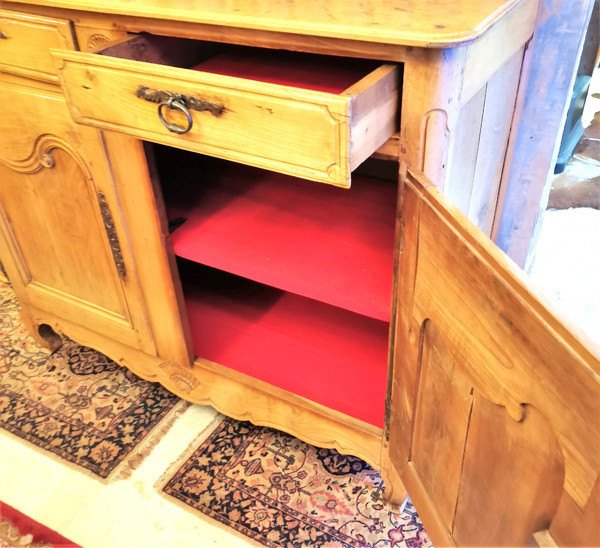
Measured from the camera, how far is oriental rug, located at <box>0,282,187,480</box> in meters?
1.26

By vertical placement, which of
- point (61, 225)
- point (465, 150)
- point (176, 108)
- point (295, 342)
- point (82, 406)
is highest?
point (176, 108)

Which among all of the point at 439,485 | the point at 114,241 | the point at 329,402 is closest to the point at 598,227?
the point at 329,402

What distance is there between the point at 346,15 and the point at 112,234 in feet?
1.99

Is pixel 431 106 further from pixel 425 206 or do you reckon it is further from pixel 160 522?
pixel 160 522

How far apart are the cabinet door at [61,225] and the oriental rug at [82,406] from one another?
151 mm

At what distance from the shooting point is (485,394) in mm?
625

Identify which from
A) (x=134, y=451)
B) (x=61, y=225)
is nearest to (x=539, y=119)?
(x=61, y=225)

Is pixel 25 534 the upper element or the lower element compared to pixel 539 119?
lower

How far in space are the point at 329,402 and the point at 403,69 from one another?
2.10 ft

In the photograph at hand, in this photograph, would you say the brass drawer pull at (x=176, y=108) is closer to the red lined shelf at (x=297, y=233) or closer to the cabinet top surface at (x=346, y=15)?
the cabinet top surface at (x=346, y=15)

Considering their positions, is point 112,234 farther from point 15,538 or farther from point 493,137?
point 493,137

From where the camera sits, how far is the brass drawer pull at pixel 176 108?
71 cm

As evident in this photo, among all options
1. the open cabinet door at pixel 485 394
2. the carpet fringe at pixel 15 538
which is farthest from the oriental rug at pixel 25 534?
Result: the open cabinet door at pixel 485 394

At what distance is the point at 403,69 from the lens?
0.71m
